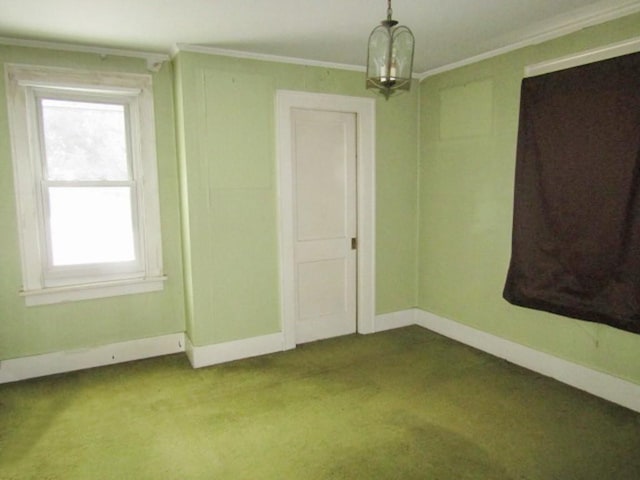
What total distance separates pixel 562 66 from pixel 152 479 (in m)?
3.60

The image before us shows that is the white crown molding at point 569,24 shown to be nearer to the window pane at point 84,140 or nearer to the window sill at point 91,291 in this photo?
the window pane at point 84,140

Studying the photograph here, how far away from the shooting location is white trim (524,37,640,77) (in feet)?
8.72

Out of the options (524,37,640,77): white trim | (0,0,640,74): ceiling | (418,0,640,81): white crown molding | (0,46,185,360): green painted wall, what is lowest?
(0,46,185,360): green painted wall

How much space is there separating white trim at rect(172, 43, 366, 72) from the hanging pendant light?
78.9 inches

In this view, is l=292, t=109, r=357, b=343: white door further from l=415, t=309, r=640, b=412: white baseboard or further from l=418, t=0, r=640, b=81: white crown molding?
l=418, t=0, r=640, b=81: white crown molding

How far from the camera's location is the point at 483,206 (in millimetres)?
3715

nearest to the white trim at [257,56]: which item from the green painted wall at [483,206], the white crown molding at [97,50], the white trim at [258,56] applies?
the white trim at [258,56]

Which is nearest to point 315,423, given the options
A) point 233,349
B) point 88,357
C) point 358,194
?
point 233,349

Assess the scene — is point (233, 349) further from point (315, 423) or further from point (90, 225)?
point (90, 225)

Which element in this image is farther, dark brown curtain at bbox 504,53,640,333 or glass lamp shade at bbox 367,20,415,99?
dark brown curtain at bbox 504,53,640,333

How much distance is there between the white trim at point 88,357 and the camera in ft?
10.8

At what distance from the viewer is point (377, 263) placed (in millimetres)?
4281

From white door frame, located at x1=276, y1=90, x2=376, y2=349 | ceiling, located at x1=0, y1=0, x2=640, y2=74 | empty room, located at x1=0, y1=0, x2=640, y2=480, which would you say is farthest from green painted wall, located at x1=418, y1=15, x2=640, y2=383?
white door frame, located at x1=276, y1=90, x2=376, y2=349

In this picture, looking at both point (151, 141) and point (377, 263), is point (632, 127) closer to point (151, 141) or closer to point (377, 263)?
point (377, 263)
